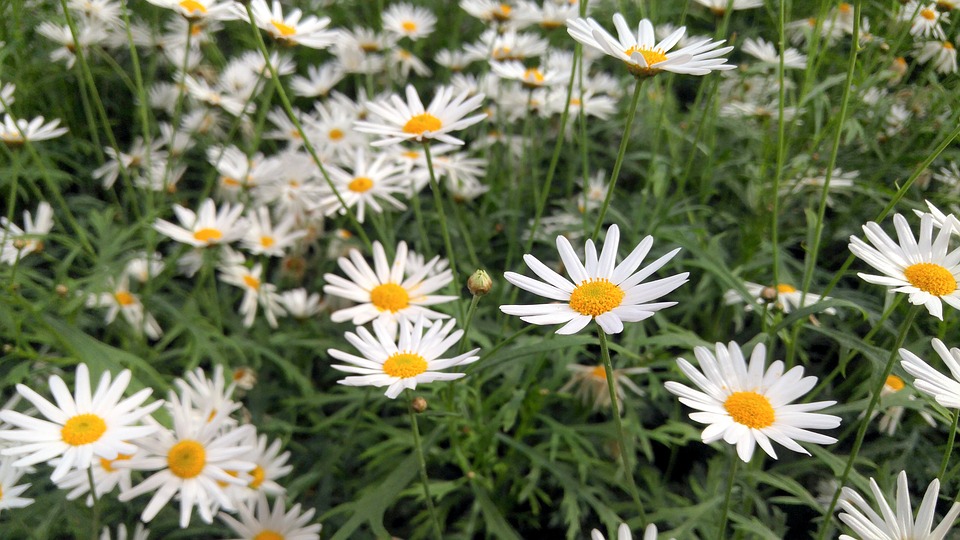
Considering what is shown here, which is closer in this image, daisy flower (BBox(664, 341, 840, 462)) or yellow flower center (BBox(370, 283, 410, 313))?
daisy flower (BBox(664, 341, 840, 462))

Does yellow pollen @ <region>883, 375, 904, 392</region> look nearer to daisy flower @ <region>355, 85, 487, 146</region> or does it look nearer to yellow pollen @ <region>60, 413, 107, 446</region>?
daisy flower @ <region>355, 85, 487, 146</region>

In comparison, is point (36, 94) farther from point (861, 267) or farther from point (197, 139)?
point (861, 267)

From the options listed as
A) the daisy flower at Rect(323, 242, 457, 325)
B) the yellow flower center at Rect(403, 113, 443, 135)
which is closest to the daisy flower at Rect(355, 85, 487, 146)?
the yellow flower center at Rect(403, 113, 443, 135)

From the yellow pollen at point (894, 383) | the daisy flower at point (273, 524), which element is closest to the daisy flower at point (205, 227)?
the daisy flower at point (273, 524)

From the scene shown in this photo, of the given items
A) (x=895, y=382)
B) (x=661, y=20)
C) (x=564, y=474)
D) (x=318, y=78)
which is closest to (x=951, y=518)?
(x=895, y=382)

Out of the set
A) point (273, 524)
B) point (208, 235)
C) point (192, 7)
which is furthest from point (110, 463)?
point (192, 7)

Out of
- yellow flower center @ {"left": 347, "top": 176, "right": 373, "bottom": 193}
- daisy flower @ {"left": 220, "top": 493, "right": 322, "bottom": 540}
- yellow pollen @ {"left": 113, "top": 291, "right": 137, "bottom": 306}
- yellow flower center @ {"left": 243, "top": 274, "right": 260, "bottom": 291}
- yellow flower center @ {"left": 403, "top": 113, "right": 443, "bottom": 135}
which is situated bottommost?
daisy flower @ {"left": 220, "top": 493, "right": 322, "bottom": 540}
